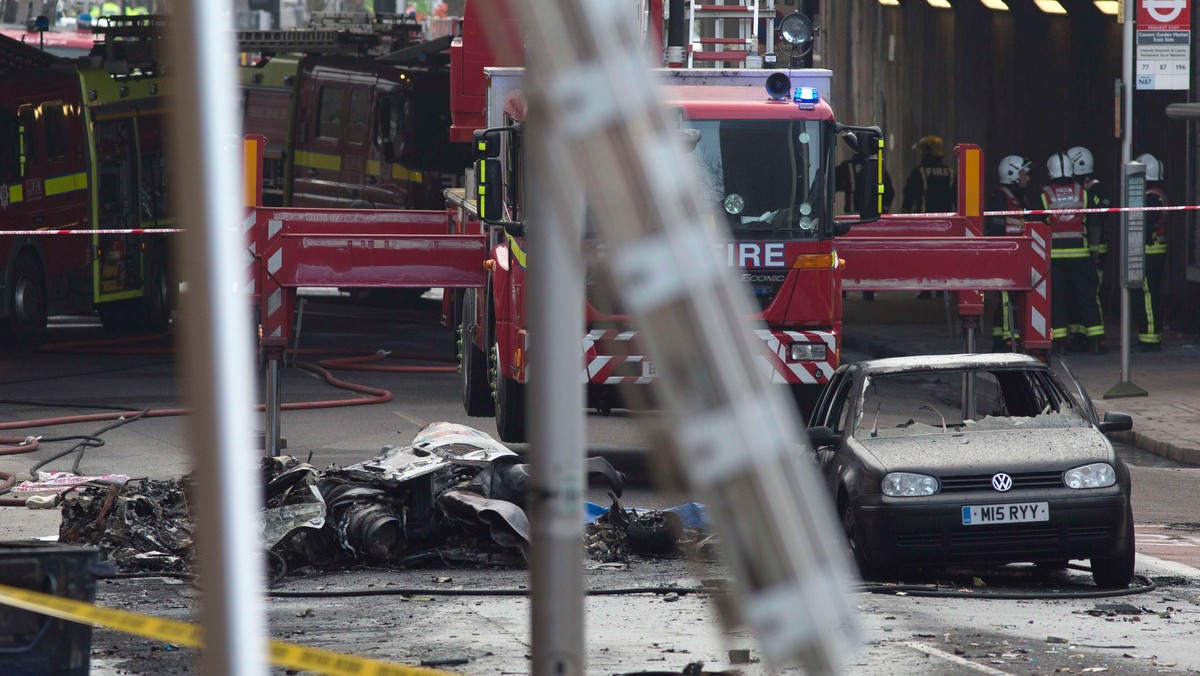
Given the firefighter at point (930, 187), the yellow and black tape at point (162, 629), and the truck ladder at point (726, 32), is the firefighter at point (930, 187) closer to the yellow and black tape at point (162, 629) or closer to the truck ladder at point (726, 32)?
the truck ladder at point (726, 32)

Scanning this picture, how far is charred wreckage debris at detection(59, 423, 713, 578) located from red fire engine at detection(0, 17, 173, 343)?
10203mm

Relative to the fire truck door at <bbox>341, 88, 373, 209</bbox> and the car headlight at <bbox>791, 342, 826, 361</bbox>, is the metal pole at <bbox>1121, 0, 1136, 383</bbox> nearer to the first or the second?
the car headlight at <bbox>791, 342, 826, 361</bbox>

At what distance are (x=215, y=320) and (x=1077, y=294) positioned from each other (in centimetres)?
1716

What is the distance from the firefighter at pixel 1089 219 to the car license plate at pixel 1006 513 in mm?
10584

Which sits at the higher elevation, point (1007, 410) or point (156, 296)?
point (1007, 410)

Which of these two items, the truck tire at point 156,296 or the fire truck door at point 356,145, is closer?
the truck tire at point 156,296

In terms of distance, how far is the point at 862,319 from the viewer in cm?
2198

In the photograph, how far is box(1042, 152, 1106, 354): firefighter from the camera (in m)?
18.3

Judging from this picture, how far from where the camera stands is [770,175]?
11.7m

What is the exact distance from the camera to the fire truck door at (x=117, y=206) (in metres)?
20.8

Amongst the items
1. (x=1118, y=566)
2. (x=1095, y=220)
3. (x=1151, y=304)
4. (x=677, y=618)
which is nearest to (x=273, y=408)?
(x=677, y=618)

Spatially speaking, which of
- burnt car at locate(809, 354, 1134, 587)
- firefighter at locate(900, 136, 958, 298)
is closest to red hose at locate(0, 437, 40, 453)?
burnt car at locate(809, 354, 1134, 587)

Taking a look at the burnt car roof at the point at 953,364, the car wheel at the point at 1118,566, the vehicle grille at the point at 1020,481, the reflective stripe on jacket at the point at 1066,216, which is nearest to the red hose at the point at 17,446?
the burnt car roof at the point at 953,364

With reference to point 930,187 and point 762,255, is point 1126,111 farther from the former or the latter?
point 930,187
